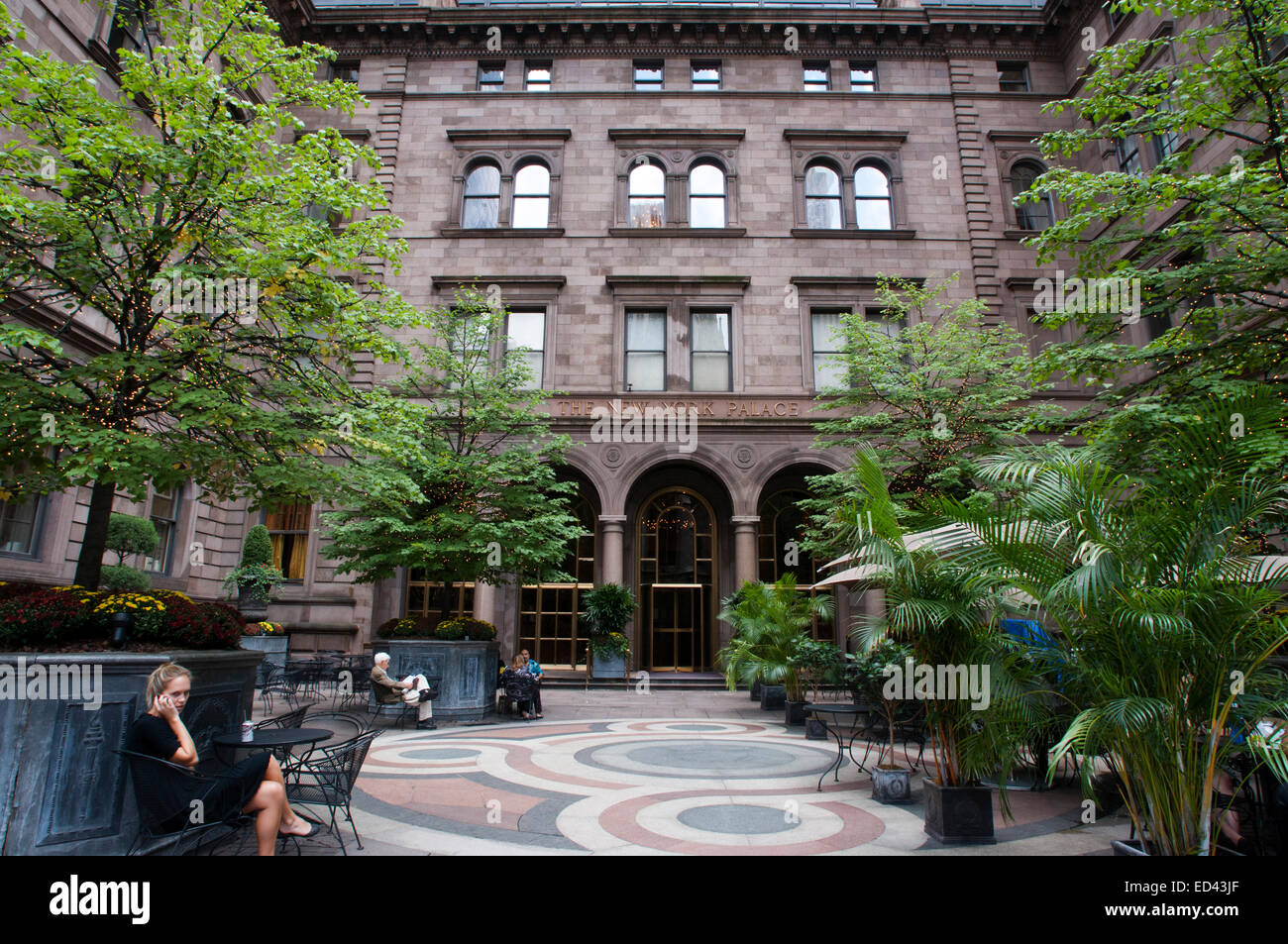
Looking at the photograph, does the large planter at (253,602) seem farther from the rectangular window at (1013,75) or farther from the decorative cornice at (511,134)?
the rectangular window at (1013,75)

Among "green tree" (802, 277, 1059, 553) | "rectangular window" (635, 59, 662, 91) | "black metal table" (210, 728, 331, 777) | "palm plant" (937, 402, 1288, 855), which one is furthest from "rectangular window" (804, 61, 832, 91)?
"black metal table" (210, 728, 331, 777)

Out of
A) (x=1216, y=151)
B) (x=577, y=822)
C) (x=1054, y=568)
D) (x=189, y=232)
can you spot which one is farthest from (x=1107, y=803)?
(x=1216, y=151)

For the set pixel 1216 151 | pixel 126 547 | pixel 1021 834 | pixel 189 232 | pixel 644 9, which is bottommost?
pixel 1021 834

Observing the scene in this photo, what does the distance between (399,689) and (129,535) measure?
8087 mm

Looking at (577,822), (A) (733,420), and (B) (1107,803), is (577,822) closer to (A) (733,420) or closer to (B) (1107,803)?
(B) (1107,803)

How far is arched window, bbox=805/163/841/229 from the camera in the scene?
938 inches

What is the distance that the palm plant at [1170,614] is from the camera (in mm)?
4125

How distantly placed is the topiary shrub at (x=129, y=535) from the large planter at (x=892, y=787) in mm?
16138

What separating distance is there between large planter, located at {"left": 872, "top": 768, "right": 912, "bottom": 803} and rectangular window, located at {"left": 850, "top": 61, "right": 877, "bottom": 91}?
1013 inches

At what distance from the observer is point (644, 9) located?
80.1 feet

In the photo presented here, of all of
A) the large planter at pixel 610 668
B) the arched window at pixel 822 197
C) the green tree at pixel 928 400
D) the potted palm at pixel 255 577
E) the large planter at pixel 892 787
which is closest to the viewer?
the large planter at pixel 892 787

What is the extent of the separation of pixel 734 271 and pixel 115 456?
1956cm

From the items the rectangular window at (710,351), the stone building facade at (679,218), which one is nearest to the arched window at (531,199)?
the stone building facade at (679,218)
